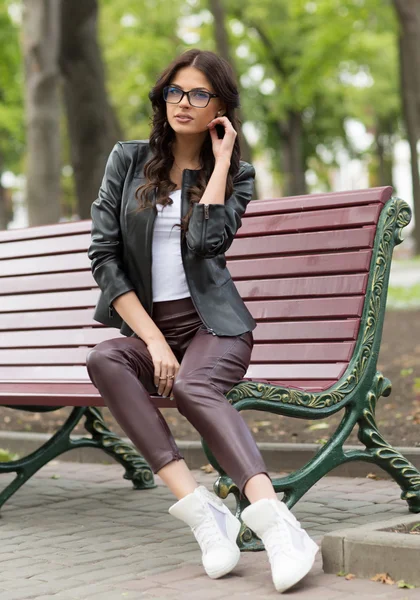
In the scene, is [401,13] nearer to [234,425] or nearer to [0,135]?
[234,425]

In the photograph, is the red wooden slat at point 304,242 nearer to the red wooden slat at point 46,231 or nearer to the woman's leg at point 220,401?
the woman's leg at point 220,401

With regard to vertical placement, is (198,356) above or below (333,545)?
above

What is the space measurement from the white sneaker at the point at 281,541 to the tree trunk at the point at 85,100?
1016cm

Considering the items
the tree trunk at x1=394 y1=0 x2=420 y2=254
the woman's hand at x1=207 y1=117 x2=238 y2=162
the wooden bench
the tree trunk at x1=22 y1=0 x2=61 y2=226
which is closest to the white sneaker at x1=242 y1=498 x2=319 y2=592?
the wooden bench

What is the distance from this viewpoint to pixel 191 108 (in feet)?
13.7

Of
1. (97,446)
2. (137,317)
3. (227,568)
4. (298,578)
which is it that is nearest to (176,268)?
(137,317)

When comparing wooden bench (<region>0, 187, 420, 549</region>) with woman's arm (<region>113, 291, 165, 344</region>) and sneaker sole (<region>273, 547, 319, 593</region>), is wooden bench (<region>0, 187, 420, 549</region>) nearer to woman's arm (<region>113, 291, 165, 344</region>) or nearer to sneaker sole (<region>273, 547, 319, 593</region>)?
woman's arm (<region>113, 291, 165, 344</region>)

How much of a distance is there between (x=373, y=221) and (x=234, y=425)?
1.25 m

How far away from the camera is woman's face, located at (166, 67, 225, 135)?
163 inches

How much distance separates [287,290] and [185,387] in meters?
1.10

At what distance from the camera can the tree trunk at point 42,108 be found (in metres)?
11.7

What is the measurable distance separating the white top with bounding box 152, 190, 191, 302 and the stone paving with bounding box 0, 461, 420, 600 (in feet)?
3.12

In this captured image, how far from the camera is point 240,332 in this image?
4.10 m

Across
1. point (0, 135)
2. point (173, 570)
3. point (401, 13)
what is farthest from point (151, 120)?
point (0, 135)
